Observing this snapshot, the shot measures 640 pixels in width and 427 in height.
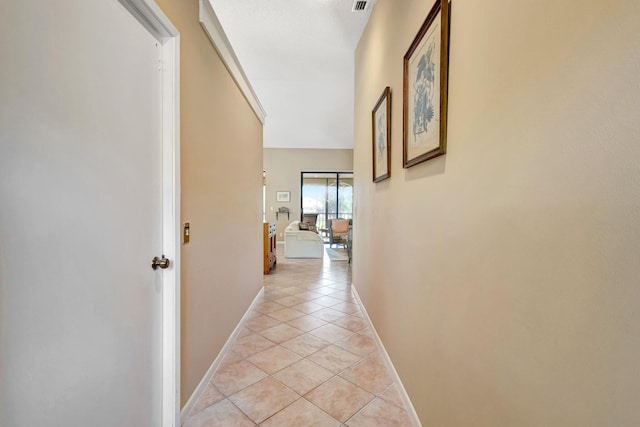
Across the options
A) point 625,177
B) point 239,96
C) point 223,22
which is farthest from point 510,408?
point 223,22

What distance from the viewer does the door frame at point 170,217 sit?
4.65 ft

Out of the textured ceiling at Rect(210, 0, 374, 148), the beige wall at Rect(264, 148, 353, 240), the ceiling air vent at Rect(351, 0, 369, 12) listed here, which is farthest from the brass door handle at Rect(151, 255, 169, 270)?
the beige wall at Rect(264, 148, 353, 240)

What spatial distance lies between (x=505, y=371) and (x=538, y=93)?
786mm

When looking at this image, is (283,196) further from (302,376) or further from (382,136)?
(302,376)

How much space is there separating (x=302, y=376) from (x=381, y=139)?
1.93 meters

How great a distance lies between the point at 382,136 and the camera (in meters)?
2.41

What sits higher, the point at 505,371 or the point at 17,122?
the point at 17,122

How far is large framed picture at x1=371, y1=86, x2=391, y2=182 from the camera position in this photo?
2223 mm

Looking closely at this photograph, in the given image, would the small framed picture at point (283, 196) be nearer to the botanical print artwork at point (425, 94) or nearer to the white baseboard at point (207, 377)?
the white baseboard at point (207, 377)

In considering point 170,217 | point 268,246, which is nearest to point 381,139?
point 170,217

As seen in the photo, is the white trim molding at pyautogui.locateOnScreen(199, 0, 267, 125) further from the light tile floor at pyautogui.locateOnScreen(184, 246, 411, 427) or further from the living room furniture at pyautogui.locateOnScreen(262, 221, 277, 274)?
the living room furniture at pyautogui.locateOnScreen(262, 221, 277, 274)

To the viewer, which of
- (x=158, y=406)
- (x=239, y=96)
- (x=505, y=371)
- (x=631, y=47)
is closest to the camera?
(x=631, y=47)

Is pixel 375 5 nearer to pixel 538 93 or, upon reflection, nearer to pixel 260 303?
pixel 538 93

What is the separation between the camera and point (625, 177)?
0.53m
